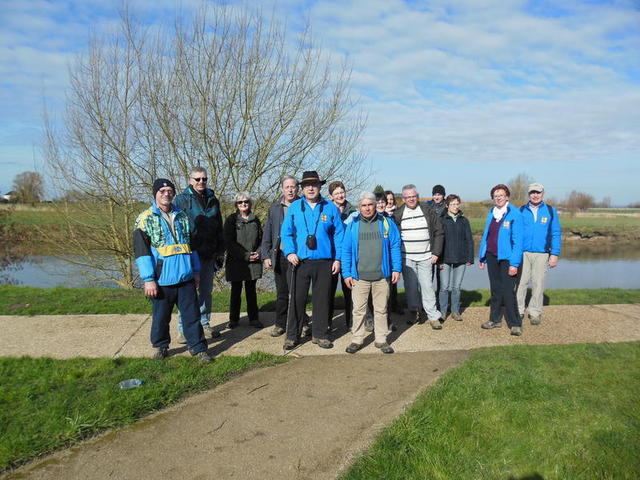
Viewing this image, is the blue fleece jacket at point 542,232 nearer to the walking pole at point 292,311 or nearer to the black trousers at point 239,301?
the walking pole at point 292,311

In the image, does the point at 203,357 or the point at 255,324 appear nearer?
the point at 203,357

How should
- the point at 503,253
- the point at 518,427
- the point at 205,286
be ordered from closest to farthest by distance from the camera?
the point at 518,427 < the point at 205,286 < the point at 503,253

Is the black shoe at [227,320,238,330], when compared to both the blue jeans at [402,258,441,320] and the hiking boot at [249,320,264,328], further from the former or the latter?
the blue jeans at [402,258,441,320]

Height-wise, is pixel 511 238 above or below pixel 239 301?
above

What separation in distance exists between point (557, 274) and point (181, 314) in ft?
58.4

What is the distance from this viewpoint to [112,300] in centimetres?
785

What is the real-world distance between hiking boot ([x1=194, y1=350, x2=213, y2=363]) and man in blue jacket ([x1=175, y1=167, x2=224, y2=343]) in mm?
597

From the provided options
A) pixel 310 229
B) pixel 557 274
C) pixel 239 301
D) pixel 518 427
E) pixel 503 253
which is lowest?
pixel 557 274

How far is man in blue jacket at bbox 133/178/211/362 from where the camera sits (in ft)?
15.6

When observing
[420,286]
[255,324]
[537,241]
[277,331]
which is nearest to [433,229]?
[420,286]

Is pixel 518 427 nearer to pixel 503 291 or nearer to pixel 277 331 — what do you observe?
pixel 503 291

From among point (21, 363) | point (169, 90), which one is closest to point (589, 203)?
point (169, 90)

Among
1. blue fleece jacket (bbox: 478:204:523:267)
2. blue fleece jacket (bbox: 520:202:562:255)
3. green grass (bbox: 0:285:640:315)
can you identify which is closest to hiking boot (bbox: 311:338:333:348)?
green grass (bbox: 0:285:640:315)

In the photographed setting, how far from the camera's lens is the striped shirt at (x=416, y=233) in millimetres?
6480
